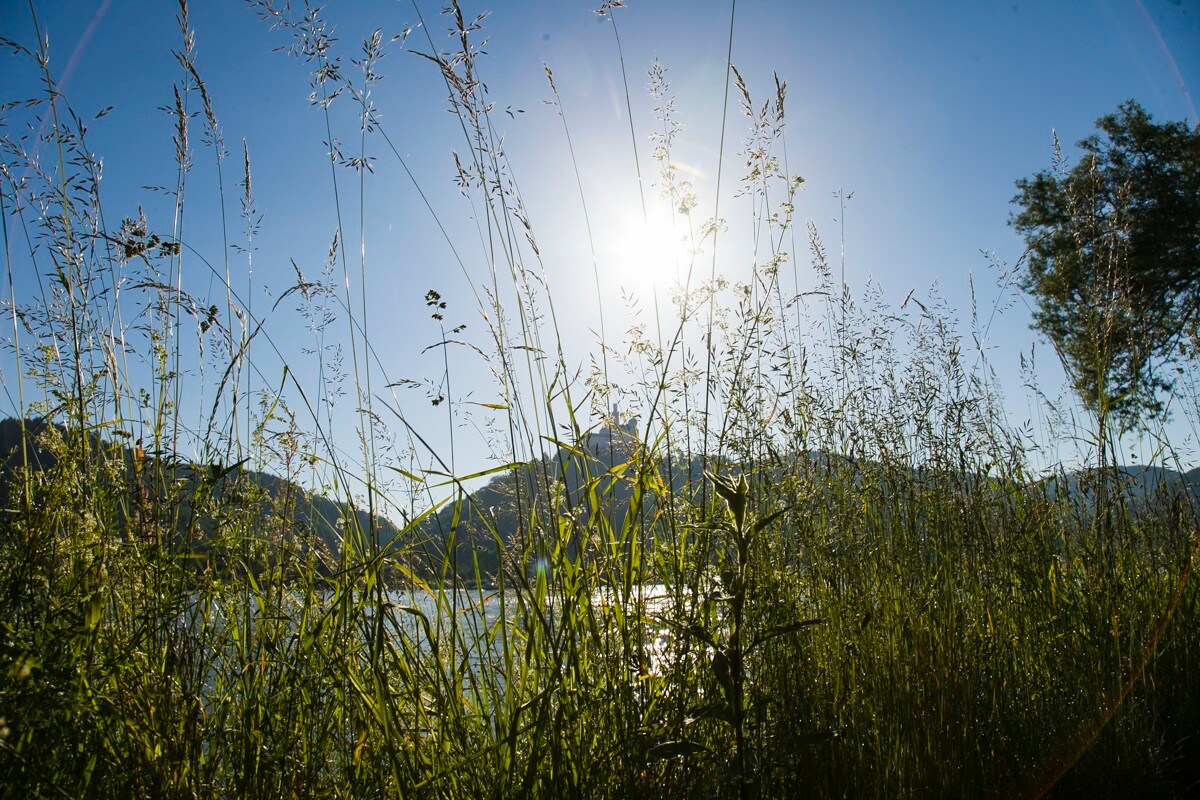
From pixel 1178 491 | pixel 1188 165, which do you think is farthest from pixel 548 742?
pixel 1188 165

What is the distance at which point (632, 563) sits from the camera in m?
1.46

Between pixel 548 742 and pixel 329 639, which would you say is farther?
pixel 329 639

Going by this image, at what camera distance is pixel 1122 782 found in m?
1.68

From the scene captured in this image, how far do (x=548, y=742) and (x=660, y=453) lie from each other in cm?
78


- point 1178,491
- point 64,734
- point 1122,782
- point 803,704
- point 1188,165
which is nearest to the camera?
point 64,734

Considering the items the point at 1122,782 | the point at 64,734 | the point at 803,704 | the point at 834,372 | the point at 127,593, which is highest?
the point at 834,372

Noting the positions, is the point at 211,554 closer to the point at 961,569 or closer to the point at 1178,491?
the point at 961,569

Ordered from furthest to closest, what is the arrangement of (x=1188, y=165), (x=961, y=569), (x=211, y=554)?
(x=1188, y=165) < (x=961, y=569) < (x=211, y=554)

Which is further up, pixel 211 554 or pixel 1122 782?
pixel 211 554

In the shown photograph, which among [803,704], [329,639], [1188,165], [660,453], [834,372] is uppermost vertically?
[1188,165]

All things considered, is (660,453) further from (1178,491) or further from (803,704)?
(1178,491)

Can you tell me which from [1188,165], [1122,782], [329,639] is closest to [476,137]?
[329,639]

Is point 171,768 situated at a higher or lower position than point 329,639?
lower

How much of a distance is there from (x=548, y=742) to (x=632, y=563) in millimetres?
399
